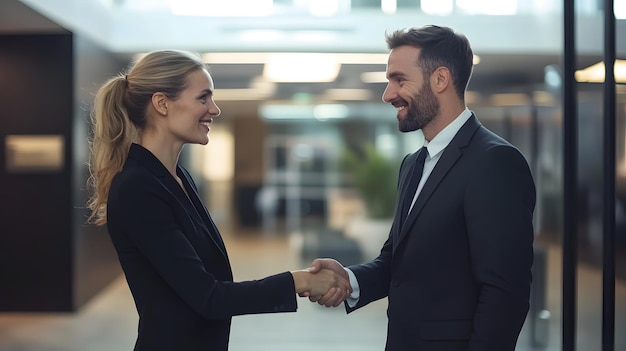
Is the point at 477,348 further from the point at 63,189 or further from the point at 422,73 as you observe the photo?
the point at 63,189

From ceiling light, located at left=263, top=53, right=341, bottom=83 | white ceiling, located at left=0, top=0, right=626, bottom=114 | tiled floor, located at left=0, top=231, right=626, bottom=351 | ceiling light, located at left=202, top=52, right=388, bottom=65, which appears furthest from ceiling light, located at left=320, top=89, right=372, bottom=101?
tiled floor, located at left=0, top=231, right=626, bottom=351

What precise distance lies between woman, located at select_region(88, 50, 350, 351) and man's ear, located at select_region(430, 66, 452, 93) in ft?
2.14

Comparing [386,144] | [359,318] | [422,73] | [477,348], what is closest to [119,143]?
[422,73]

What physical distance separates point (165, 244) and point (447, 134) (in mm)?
821

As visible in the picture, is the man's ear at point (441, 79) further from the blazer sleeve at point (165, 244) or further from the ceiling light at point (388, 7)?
the ceiling light at point (388, 7)

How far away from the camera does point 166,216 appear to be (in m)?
1.85

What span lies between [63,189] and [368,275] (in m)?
5.74

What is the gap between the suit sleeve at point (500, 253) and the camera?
1.70 metres

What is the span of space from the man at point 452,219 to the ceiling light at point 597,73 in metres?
0.91

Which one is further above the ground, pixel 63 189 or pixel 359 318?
pixel 63 189

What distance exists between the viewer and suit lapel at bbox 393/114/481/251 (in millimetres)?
1894

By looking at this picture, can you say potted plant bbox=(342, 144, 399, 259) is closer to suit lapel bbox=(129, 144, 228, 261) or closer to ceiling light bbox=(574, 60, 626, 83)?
ceiling light bbox=(574, 60, 626, 83)

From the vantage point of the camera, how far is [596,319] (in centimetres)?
282

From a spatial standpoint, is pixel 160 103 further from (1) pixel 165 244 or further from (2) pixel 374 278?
(2) pixel 374 278
